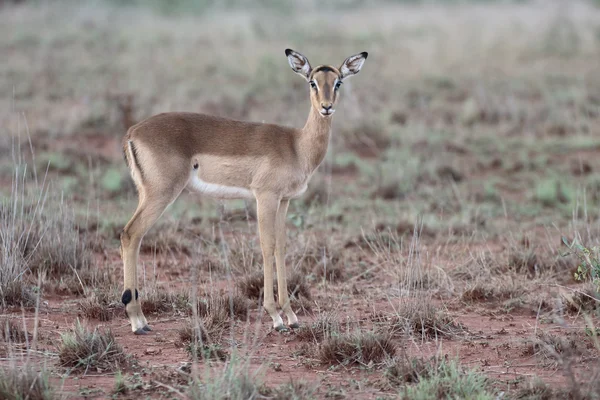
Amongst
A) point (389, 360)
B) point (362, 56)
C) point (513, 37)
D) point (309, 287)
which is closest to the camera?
point (389, 360)

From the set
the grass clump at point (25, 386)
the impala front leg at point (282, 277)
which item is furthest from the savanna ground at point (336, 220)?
the impala front leg at point (282, 277)

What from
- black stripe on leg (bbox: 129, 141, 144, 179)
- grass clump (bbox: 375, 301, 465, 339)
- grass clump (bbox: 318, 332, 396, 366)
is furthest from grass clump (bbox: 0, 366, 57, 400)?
grass clump (bbox: 375, 301, 465, 339)

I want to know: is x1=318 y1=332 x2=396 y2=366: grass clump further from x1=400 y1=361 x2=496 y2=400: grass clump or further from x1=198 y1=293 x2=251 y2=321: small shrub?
x1=198 y1=293 x2=251 y2=321: small shrub

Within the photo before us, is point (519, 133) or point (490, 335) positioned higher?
point (519, 133)

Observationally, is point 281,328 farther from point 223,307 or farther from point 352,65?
point 352,65

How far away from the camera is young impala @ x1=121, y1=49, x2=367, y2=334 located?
6762 millimetres

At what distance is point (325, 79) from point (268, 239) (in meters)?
1.46

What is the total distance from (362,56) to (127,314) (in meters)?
3.12

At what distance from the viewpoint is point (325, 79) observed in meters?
6.95

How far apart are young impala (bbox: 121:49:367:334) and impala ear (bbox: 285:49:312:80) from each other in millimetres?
12

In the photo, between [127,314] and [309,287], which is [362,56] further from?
[127,314]

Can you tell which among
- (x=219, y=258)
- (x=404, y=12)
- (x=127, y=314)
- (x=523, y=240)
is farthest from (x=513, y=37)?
(x=127, y=314)

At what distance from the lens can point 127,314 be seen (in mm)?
7039

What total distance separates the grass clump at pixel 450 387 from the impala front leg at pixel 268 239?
1815 millimetres
